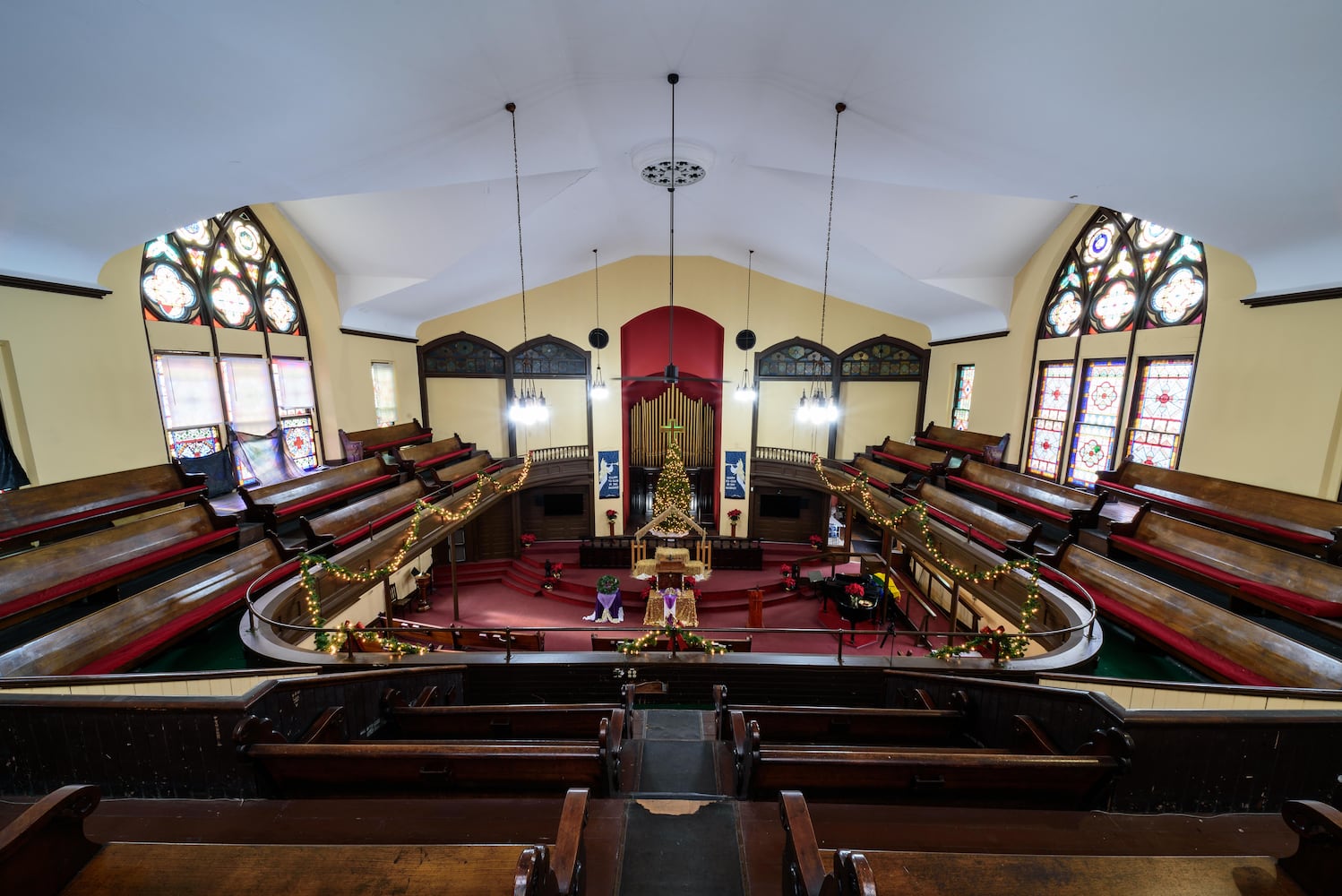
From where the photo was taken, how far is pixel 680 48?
3.66 metres

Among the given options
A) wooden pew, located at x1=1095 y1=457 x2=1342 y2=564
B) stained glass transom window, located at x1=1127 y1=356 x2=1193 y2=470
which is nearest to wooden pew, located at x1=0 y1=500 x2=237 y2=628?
wooden pew, located at x1=1095 y1=457 x2=1342 y2=564

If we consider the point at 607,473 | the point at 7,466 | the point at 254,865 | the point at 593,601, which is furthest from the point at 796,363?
the point at 7,466

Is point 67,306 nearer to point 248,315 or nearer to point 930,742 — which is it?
point 248,315

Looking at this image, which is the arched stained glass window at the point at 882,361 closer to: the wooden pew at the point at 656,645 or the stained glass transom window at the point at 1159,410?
the stained glass transom window at the point at 1159,410

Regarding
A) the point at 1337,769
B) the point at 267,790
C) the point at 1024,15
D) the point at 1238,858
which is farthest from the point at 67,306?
the point at 1337,769

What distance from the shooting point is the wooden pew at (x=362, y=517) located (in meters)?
5.07

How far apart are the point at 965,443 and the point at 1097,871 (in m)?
9.10

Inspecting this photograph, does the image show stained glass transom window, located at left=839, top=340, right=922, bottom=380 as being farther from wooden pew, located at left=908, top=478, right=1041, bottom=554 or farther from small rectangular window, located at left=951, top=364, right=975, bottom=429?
wooden pew, located at left=908, top=478, right=1041, bottom=554

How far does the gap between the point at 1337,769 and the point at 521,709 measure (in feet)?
12.8

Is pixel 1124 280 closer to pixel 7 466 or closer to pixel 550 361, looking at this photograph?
pixel 550 361

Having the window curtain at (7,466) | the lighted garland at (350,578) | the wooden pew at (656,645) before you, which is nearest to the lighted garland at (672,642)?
the wooden pew at (656,645)

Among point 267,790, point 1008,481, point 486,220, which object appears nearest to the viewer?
point 267,790

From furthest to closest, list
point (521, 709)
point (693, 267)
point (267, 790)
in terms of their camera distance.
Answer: point (693, 267) < point (521, 709) < point (267, 790)

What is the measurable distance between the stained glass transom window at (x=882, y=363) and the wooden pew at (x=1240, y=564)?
724cm
